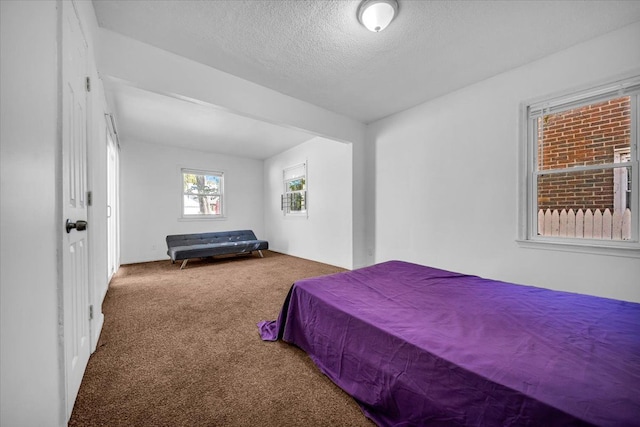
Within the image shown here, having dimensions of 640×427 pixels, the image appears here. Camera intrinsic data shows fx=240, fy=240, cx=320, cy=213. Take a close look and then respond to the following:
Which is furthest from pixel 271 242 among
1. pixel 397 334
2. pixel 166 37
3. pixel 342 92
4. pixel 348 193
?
pixel 397 334

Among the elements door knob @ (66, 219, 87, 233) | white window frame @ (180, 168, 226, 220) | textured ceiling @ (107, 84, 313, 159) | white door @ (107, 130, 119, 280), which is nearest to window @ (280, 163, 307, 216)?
textured ceiling @ (107, 84, 313, 159)

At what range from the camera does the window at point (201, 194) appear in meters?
5.66

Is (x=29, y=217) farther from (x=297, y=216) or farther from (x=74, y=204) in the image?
(x=297, y=216)

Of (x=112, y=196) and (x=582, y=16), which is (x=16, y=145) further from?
(x=112, y=196)

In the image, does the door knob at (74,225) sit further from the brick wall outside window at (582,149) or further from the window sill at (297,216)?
the window sill at (297,216)

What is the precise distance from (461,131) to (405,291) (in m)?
2.31

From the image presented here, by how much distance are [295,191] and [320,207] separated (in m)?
1.06

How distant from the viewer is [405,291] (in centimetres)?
167

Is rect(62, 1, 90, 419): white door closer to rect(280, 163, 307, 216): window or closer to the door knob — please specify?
the door knob

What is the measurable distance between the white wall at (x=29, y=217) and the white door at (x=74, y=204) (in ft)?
0.37

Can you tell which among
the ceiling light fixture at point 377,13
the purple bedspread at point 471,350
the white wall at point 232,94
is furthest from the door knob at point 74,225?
the ceiling light fixture at point 377,13

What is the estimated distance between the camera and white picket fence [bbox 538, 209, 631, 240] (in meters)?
2.03

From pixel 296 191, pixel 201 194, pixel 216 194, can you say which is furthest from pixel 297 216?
pixel 201 194

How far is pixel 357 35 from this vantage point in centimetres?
208
